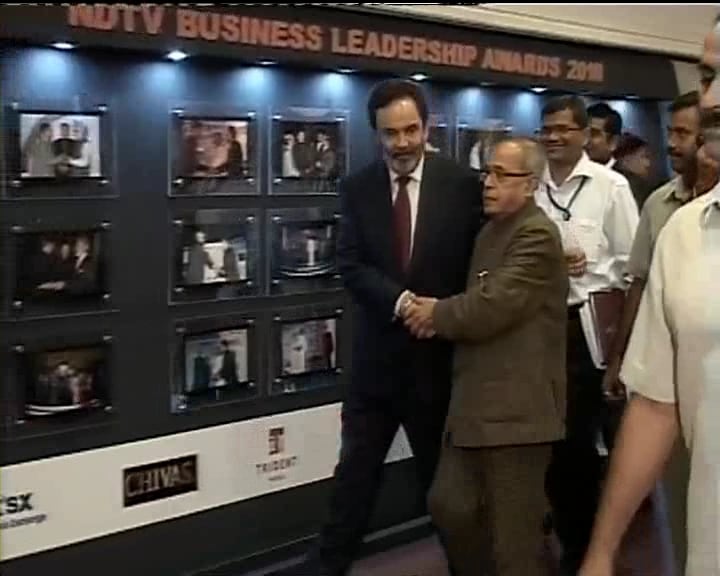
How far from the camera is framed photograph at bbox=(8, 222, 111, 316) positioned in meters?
3.32

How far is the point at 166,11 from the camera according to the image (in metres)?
3.46

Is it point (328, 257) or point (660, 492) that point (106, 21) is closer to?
point (328, 257)

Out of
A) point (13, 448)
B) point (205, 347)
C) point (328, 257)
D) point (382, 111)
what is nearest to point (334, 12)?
point (382, 111)

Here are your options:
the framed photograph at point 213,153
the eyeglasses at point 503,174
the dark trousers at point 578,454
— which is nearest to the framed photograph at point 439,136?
the framed photograph at point 213,153

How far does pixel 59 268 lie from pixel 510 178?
1.34 meters

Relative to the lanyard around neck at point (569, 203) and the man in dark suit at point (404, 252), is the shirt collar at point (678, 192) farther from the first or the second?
the man in dark suit at point (404, 252)

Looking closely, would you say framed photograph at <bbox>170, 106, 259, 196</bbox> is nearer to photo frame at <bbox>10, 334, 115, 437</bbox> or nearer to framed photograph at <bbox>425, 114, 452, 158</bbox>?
photo frame at <bbox>10, 334, 115, 437</bbox>

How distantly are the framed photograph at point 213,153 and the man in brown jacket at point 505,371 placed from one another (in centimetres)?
88

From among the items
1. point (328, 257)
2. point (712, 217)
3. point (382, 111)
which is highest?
point (382, 111)

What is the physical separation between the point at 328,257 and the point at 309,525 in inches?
39.6

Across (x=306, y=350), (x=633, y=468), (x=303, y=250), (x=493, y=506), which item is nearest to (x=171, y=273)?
(x=303, y=250)


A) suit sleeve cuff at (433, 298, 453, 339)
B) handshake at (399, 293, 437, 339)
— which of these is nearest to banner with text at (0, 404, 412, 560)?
handshake at (399, 293, 437, 339)

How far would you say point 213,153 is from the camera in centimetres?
387

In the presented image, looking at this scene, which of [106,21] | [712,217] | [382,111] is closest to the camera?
[712,217]
